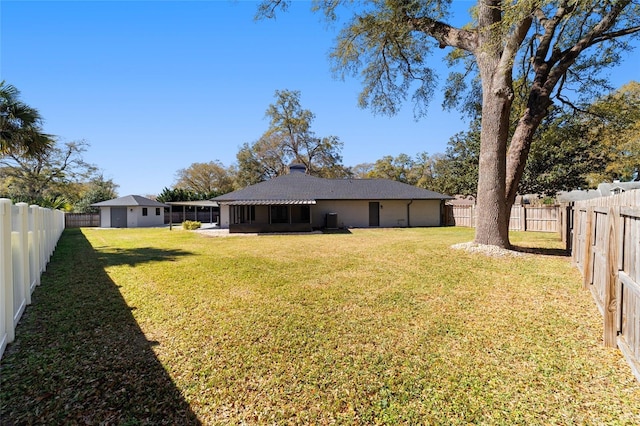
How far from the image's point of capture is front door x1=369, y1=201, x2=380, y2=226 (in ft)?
72.1

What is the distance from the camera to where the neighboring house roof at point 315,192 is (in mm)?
19172

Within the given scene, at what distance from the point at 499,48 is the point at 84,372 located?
1190 cm

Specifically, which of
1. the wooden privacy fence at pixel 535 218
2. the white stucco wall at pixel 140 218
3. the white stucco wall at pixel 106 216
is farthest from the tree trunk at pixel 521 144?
the white stucco wall at pixel 106 216

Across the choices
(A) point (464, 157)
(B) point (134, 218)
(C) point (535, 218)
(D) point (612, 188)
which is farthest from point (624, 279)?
(B) point (134, 218)

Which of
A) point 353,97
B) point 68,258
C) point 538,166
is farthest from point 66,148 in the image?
point 538,166

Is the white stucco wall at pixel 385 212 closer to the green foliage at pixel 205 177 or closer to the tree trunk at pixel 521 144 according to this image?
the tree trunk at pixel 521 144

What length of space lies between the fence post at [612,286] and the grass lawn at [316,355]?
23 centimetres

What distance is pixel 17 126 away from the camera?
28.9ft

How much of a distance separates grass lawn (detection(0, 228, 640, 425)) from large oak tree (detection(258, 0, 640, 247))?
4293mm

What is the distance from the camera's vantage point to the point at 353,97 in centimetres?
1423

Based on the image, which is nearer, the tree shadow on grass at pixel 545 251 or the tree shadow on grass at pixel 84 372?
the tree shadow on grass at pixel 84 372

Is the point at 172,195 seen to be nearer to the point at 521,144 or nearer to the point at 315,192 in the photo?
the point at 315,192

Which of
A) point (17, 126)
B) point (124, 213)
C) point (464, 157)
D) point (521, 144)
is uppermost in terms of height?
point (464, 157)

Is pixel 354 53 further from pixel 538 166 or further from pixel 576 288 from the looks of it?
pixel 538 166
